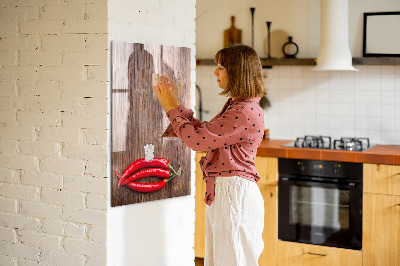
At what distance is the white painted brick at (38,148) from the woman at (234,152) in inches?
26.7

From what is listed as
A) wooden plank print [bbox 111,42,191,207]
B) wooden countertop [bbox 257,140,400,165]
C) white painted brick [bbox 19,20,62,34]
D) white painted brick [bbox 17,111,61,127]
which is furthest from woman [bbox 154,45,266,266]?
wooden countertop [bbox 257,140,400,165]

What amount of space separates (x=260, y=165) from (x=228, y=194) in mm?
1519

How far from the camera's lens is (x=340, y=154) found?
12.6 ft

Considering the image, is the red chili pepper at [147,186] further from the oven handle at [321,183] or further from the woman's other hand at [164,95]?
the oven handle at [321,183]

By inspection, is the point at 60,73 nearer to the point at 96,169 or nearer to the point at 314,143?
the point at 96,169

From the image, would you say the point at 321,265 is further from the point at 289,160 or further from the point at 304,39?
the point at 304,39

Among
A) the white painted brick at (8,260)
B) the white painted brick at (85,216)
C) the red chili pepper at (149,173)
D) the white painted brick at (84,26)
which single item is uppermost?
the white painted brick at (84,26)

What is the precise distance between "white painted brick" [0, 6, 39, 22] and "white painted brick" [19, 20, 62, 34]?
30 mm

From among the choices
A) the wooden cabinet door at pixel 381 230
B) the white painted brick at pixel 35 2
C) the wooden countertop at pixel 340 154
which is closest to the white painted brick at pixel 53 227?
the white painted brick at pixel 35 2

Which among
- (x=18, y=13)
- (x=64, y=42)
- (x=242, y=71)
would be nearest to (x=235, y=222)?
(x=242, y=71)

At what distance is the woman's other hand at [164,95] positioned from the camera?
2734 millimetres

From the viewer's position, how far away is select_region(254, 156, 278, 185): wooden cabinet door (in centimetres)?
408

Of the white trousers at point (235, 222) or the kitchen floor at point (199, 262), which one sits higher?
the white trousers at point (235, 222)

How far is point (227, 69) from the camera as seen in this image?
2.60 meters
